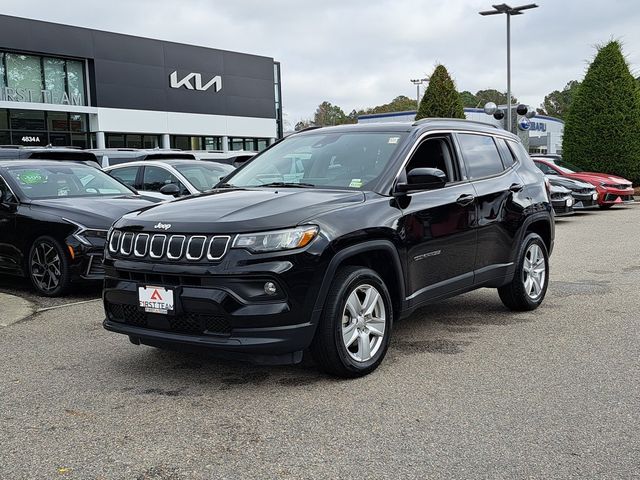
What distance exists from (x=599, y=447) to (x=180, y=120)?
40.6 m

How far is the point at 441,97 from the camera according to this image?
26984 millimetres

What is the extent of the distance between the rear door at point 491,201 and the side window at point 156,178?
6171 millimetres

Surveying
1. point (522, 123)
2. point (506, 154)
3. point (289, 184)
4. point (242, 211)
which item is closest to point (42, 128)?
point (522, 123)

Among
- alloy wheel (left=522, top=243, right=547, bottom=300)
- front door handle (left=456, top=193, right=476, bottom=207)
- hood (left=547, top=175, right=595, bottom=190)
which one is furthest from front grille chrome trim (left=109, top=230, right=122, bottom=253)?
hood (left=547, top=175, right=595, bottom=190)

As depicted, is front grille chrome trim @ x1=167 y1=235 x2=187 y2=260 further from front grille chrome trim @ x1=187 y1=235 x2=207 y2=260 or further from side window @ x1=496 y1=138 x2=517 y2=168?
side window @ x1=496 y1=138 x2=517 y2=168

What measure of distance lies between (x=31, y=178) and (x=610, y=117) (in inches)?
862

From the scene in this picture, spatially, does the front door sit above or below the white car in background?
below

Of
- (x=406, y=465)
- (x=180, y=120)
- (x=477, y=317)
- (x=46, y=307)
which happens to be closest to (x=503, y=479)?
(x=406, y=465)

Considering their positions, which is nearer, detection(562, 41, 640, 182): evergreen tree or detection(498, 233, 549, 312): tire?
detection(498, 233, 549, 312): tire

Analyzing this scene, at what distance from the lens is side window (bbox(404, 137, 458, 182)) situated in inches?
220

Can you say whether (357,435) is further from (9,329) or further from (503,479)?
(9,329)

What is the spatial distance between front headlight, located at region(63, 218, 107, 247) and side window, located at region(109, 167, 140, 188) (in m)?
4.27

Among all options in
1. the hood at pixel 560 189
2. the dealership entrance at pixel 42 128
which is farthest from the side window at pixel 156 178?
the dealership entrance at pixel 42 128

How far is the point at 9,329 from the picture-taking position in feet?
20.8
